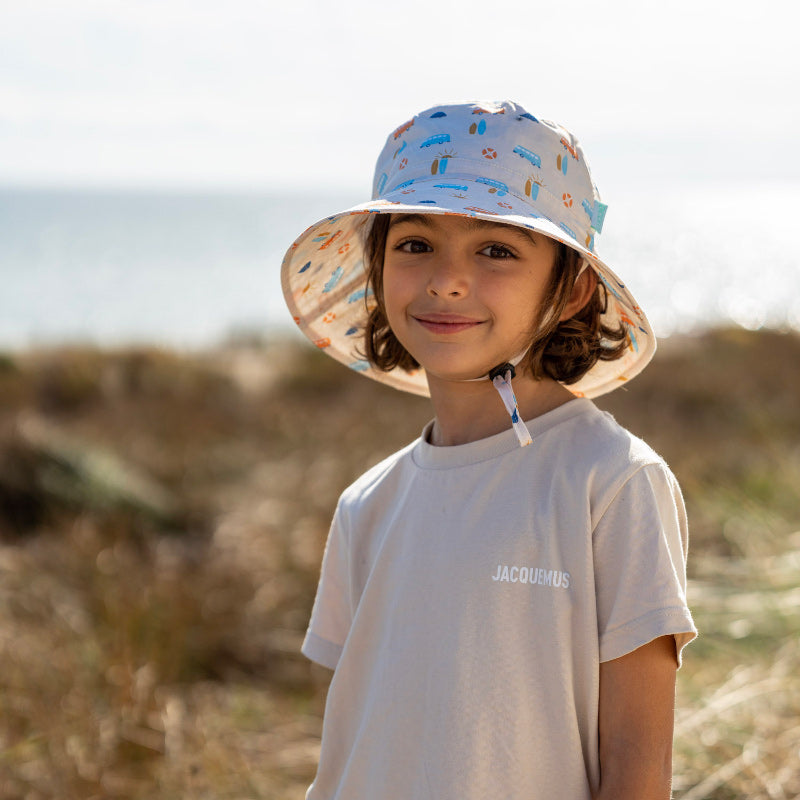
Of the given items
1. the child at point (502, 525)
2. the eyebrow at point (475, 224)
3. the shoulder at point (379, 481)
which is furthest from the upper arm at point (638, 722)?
the eyebrow at point (475, 224)

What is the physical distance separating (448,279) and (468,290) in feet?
0.11

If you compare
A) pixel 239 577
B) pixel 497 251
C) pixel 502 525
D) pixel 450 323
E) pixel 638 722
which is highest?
pixel 497 251

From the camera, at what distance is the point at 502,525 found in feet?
4.43

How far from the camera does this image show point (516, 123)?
145 cm

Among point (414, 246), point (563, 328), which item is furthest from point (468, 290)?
point (563, 328)

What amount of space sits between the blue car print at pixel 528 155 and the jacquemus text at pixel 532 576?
59 centimetres

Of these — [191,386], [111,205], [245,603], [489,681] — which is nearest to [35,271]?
[191,386]

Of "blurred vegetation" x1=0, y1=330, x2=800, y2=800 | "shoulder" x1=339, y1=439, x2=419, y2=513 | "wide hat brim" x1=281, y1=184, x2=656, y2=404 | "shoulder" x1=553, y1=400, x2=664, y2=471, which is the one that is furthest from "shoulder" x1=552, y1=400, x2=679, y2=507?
"blurred vegetation" x1=0, y1=330, x2=800, y2=800

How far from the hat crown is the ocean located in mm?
187

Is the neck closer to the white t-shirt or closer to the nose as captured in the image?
the white t-shirt

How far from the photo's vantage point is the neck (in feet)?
4.87

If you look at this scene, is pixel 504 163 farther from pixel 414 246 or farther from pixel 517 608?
pixel 517 608

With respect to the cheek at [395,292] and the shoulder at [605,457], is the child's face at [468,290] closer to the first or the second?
the cheek at [395,292]

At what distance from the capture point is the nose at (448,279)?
4.58 feet
